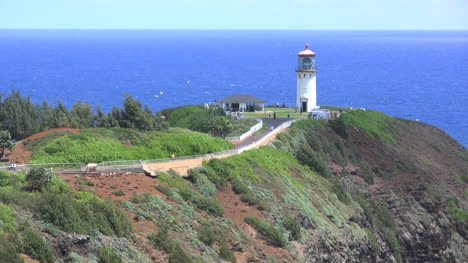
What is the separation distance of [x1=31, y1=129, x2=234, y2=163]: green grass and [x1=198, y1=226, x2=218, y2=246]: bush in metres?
8.82

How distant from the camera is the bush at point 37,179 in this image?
105ft

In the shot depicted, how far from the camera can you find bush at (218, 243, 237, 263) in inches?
1304

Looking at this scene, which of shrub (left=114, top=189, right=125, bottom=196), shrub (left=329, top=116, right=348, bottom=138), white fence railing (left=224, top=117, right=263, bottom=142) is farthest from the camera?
shrub (left=329, top=116, right=348, bottom=138)

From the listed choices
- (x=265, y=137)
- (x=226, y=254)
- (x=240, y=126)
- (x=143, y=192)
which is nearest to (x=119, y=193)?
(x=143, y=192)

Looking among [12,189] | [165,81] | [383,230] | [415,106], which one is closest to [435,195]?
[383,230]

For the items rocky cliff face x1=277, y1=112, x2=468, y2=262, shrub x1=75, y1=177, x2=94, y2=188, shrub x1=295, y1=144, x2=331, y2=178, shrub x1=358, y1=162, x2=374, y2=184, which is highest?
shrub x1=75, y1=177, x2=94, y2=188

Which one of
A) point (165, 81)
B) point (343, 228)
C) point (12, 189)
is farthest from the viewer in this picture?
point (165, 81)

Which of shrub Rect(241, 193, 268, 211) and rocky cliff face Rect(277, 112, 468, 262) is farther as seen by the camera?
rocky cliff face Rect(277, 112, 468, 262)

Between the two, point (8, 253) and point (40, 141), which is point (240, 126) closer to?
point (40, 141)

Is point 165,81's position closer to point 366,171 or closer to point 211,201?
point 366,171

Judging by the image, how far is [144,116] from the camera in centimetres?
5266

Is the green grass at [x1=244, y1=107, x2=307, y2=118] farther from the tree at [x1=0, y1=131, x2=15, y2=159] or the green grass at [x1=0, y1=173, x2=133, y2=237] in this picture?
the green grass at [x1=0, y1=173, x2=133, y2=237]

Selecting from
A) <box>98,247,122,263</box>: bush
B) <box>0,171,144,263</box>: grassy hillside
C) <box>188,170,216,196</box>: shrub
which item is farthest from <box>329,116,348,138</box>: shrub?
<box>98,247,122,263</box>: bush

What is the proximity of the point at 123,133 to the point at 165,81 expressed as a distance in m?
132
